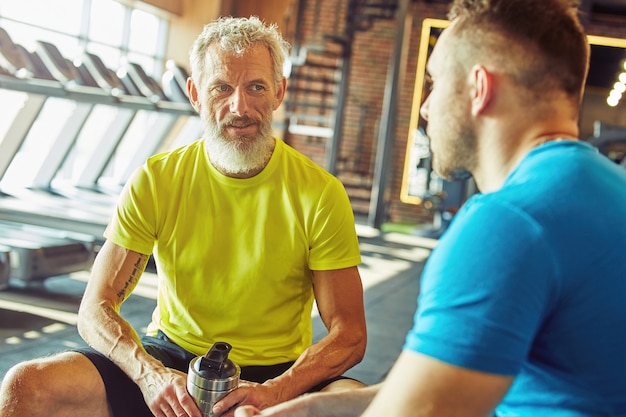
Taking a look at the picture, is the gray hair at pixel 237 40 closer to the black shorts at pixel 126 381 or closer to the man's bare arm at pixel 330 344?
the man's bare arm at pixel 330 344

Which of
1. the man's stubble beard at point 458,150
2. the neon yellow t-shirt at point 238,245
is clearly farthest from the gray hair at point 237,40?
the man's stubble beard at point 458,150

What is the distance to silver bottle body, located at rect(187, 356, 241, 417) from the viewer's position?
1.39 metres

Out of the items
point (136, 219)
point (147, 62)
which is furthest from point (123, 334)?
point (147, 62)

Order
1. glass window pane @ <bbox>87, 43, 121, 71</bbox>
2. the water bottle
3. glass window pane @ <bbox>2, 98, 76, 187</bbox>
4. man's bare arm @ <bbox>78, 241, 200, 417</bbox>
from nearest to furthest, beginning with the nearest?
the water bottle → man's bare arm @ <bbox>78, 241, 200, 417</bbox> → glass window pane @ <bbox>2, 98, 76, 187</bbox> → glass window pane @ <bbox>87, 43, 121, 71</bbox>

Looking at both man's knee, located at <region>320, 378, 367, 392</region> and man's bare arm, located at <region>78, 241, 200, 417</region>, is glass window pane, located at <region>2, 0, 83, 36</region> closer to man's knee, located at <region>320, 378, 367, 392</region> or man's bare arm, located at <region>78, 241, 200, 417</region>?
man's bare arm, located at <region>78, 241, 200, 417</region>

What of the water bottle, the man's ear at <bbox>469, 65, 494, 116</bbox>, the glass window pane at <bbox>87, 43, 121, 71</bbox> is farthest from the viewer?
the glass window pane at <bbox>87, 43, 121, 71</bbox>

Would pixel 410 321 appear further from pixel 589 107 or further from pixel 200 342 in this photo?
pixel 589 107

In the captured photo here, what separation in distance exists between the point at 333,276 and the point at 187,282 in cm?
35

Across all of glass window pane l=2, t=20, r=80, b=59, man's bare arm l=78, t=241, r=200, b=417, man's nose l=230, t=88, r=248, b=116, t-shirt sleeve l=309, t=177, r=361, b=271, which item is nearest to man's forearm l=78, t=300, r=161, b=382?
man's bare arm l=78, t=241, r=200, b=417

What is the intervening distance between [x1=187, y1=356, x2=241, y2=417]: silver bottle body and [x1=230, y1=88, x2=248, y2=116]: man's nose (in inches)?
25.6

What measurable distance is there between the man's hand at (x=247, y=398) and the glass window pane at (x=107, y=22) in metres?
7.40

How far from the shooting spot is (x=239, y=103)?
179 centimetres

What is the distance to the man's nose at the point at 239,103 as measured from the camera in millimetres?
1794

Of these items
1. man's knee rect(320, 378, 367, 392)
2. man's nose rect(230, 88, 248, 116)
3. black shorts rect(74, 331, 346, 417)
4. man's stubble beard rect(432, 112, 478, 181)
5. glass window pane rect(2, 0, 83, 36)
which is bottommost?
black shorts rect(74, 331, 346, 417)
